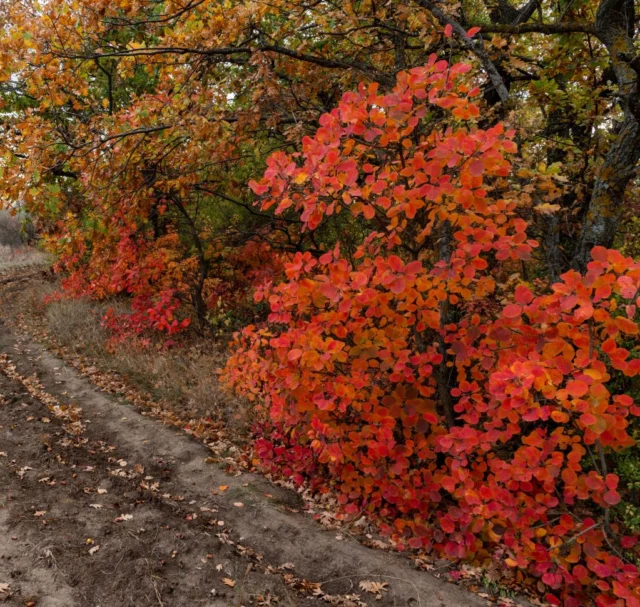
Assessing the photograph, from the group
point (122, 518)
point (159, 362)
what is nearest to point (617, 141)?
point (122, 518)

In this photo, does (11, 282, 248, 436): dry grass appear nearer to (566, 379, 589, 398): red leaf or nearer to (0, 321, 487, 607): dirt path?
(0, 321, 487, 607): dirt path

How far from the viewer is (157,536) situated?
4137 millimetres

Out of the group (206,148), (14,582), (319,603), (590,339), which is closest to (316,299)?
(590,339)

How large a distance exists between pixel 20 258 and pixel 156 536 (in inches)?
766

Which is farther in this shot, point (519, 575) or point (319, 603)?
point (519, 575)

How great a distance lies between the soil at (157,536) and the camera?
3.51m

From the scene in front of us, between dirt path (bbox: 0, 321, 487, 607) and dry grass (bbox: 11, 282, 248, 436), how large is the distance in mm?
769

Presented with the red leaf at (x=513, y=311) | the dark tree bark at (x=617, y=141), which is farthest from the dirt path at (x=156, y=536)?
the dark tree bark at (x=617, y=141)

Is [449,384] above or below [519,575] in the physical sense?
above

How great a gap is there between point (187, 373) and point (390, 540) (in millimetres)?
4571

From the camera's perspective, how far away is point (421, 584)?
386cm

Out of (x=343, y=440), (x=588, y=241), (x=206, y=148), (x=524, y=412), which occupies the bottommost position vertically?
(x=343, y=440)

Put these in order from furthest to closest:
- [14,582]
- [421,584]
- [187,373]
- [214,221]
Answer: [214,221], [187,373], [421,584], [14,582]

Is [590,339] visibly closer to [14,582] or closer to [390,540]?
[390,540]
